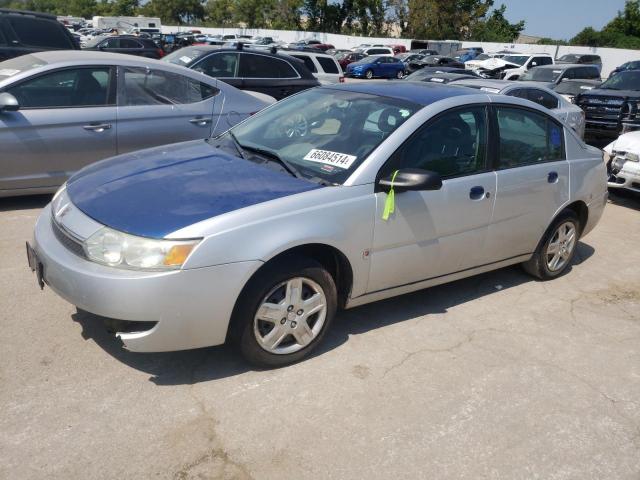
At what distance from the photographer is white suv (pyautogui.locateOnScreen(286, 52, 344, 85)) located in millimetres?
14031

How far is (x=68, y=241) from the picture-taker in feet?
11.0

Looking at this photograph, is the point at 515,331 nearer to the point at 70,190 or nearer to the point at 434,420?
the point at 434,420

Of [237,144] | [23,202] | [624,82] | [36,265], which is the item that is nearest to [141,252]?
[36,265]

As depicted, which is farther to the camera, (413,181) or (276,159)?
(276,159)

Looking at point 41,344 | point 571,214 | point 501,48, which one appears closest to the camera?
point 41,344

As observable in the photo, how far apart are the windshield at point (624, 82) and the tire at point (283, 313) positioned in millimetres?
13065

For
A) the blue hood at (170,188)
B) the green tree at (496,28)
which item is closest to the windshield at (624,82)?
the blue hood at (170,188)

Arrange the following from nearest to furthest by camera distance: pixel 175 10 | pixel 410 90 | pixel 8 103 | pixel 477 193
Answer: pixel 477 193 → pixel 410 90 → pixel 8 103 → pixel 175 10

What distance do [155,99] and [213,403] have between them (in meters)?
4.31

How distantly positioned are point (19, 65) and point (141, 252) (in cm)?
431

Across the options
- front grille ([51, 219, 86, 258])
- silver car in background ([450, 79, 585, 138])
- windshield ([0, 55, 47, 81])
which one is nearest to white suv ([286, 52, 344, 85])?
silver car in background ([450, 79, 585, 138])

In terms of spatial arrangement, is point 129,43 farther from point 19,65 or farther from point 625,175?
point 625,175

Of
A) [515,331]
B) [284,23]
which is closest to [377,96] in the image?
[515,331]

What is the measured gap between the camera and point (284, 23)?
77562mm
